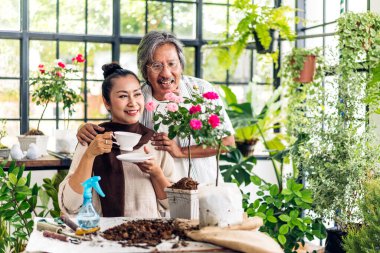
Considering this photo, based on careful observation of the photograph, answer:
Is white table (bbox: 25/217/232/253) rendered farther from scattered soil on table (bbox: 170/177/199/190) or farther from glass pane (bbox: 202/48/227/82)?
glass pane (bbox: 202/48/227/82)

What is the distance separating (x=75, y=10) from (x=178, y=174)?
A: 4153mm

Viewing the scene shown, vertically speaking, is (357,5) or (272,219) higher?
(357,5)

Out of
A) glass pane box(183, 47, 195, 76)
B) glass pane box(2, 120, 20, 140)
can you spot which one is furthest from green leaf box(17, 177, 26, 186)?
glass pane box(183, 47, 195, 76)

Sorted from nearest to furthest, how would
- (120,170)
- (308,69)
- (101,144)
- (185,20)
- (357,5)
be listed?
(101,144), (120,170), (357,5), (308,69), (185,20)

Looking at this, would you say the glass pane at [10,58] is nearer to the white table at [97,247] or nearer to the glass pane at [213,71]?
the glass pane at [213,71]

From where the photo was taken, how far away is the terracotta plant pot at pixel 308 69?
6.14 metres

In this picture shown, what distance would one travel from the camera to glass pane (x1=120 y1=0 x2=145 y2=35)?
7082mm

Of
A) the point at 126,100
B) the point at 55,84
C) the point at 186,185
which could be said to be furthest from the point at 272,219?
the point at 55,84

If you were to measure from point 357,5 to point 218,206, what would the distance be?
4.27 metres

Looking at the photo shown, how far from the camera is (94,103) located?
7.05m

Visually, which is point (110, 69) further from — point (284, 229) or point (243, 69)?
point (243, 69)

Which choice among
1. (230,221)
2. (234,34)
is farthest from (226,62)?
(230,221)

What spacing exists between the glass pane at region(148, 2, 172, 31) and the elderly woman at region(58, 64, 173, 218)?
174 inches

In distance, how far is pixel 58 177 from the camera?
16.1ft
